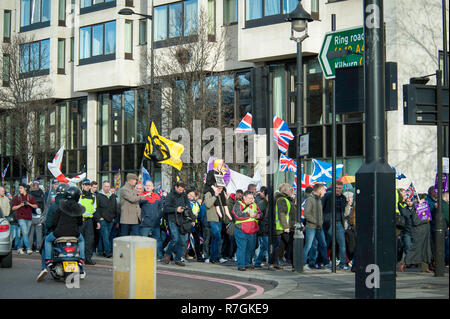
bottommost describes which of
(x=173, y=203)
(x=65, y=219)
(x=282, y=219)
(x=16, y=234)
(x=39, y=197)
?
(x=16, y=234)

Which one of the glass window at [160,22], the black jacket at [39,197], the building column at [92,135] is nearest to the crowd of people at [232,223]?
the black jacket at [39,197]

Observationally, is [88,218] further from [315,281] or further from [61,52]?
[61,52]

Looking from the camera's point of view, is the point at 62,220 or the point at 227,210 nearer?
the point at 62,220

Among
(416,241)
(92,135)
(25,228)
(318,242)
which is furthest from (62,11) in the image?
(416,241)

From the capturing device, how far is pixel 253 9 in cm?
3525

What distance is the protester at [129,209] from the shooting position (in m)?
19.6

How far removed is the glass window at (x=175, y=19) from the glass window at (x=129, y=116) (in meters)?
5.65

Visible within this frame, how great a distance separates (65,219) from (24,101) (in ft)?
98.7

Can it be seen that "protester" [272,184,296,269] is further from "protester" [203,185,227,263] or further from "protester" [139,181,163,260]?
"protester" [139,181,163,260]

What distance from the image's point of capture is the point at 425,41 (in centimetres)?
3198

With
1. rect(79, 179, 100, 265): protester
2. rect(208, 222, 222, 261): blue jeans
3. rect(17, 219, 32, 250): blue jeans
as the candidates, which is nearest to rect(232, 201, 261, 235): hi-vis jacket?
rect(208, 222, 222, 261): blue jeans

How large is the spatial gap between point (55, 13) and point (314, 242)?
110 ft
